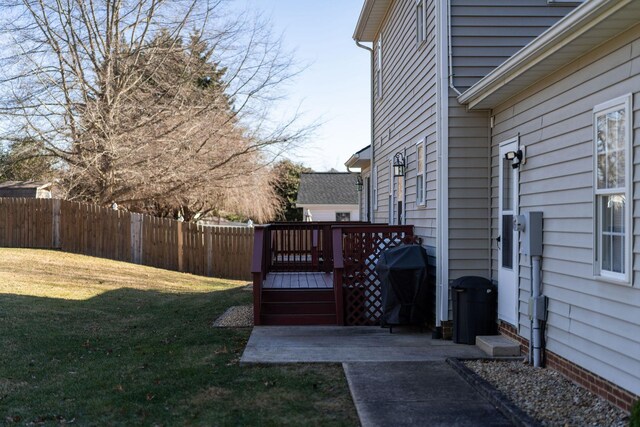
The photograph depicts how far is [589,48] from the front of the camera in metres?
5.43

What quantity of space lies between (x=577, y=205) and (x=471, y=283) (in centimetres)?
221

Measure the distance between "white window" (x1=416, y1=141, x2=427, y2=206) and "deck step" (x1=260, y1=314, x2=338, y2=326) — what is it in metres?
2.16

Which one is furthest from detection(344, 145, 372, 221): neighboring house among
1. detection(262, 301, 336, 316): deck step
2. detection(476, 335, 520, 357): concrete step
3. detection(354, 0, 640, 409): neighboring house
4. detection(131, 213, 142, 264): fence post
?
detection(476, 335, 520, 357): concrete step

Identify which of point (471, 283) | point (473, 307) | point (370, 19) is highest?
point (370, 19)

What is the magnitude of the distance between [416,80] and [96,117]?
45.1ft

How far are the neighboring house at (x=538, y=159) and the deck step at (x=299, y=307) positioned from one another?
70.4 inches

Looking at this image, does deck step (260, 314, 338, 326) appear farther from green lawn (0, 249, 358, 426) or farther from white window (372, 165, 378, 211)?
white window (372, 165, 378, 211)

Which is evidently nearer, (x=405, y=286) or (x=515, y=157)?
(x=515, y=157)

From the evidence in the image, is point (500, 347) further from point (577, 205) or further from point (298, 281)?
point (298, 281)

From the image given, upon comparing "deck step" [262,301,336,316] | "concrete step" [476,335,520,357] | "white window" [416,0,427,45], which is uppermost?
"white window" [416,0,427,45]

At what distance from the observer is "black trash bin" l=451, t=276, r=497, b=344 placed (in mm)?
7676

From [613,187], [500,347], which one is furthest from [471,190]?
[613,187]

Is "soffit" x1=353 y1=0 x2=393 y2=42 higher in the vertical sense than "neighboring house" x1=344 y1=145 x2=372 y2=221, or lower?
higher

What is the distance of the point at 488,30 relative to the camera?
8.20 metres
